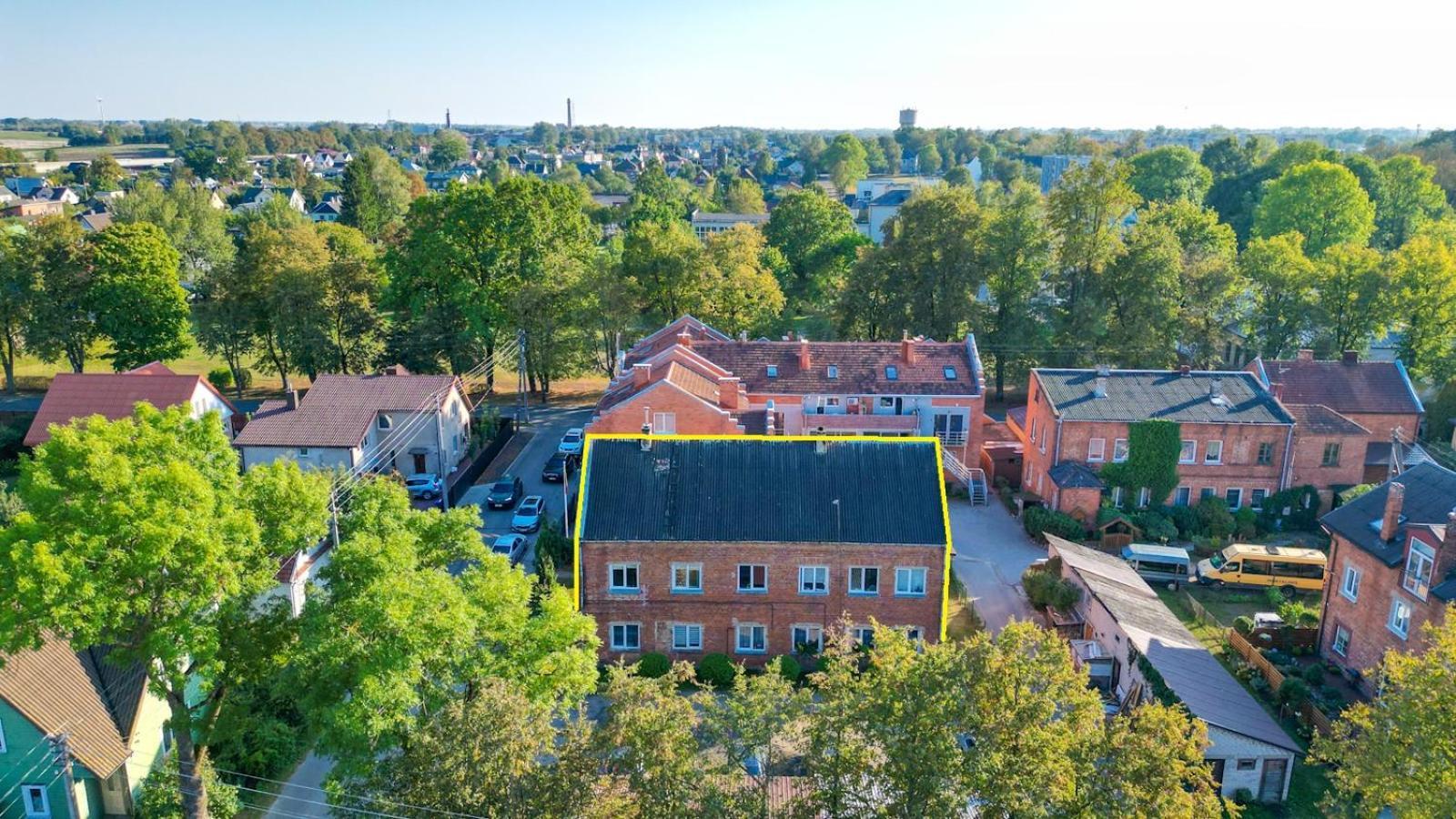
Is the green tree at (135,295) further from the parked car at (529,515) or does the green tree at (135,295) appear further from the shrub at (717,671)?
the shrub at (717,671)

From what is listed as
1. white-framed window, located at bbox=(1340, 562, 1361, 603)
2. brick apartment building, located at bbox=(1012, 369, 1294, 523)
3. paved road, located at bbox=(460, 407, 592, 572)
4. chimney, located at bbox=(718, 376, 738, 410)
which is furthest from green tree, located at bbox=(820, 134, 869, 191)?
white-framed window, located at bbox=(1340, 562, 1361, 603)

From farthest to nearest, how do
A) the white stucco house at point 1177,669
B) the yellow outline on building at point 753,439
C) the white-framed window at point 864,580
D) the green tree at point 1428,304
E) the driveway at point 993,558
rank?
the green tree at point 1428,304 < the driveway at point 993,558 < the white-framed window at point 864,580 < the yellow outline on building at point 753,439 < the white stucco house at point 1177,669

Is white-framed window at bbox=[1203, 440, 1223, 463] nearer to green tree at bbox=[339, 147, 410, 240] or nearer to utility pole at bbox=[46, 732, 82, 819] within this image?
utility pole at bbox=[46, 732, 82, 819]

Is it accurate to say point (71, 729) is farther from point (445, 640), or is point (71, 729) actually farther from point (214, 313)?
point (214, 313)

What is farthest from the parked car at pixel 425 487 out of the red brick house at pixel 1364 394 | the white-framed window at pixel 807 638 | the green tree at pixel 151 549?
the red brick house at pixel 1364 394

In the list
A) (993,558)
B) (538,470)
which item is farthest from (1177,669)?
(538,470)

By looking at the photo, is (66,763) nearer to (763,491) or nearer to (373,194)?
(763,491)
